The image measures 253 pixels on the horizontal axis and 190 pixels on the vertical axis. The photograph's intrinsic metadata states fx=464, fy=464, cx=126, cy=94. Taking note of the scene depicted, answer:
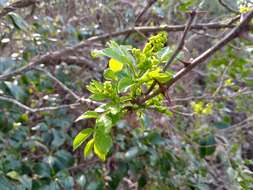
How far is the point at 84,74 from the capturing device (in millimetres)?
2600

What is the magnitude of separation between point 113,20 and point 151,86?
5.96ft

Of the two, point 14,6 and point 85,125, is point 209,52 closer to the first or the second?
point 14,6

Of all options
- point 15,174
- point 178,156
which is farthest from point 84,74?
point 15,174

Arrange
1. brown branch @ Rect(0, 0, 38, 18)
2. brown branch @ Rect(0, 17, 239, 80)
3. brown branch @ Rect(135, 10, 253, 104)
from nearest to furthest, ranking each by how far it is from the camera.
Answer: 1. brown branch @ Rect(135, 10, 253, 104)
2. brown branch @ Rect(0, 0, 38, 18)
3. brown branch @ Rect(0, 17, 239, 80)

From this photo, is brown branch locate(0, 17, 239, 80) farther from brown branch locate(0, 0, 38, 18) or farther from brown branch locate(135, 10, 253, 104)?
brown branch locate(135, 10, 253, 104)

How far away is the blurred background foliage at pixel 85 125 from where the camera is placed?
1956mm

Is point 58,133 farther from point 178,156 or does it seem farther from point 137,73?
point 137,73

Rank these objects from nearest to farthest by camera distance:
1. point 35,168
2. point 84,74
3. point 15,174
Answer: point 15,174 → point 35,168 → point 84,74

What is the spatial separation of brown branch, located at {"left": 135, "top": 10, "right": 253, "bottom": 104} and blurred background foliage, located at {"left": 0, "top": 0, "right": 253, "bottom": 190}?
0.88m

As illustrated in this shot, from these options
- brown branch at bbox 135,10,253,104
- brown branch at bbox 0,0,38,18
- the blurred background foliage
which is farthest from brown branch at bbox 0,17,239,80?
brown branch at bbox 135,10,253,104

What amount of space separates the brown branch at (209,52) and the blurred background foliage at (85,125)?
0.88 metres

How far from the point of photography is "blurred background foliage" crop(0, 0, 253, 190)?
1956mm

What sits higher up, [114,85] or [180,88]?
[114,85]

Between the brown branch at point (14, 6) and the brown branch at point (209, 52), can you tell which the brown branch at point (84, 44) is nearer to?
the brown branch at point (14, 6)
